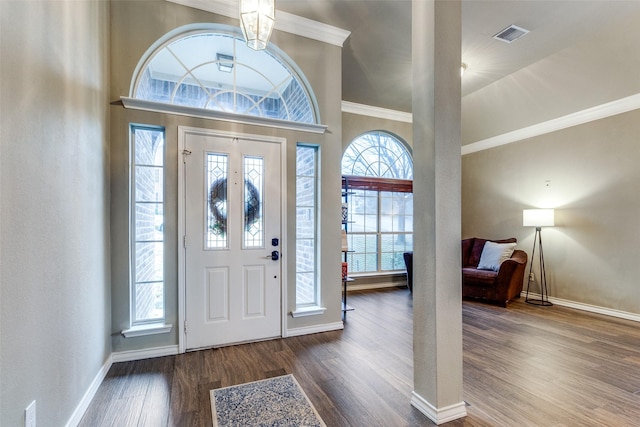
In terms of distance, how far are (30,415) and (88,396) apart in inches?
31.8

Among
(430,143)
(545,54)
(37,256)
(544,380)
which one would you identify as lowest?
(544,380)

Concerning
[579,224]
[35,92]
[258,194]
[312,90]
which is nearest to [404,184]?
[579,224]

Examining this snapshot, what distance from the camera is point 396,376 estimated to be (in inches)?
94.8

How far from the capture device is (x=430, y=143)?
6.31 feet

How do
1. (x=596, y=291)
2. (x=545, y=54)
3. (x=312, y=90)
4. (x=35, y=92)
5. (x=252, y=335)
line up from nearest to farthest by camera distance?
(x=35, y=92), (x=252, y=335), (x=312, y=90), (x=545, y=54), (x=596, y=291)

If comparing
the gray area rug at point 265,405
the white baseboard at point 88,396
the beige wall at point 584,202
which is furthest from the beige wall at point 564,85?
the white baseboard at point 88,396

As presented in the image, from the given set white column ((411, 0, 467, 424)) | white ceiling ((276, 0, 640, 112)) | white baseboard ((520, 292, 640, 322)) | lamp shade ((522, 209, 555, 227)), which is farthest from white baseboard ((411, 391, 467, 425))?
lamp shade ((522, 209, 555, 227))

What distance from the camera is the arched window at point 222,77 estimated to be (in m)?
2.92

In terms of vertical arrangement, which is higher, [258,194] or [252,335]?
[258,194]

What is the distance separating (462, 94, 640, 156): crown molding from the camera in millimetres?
3884

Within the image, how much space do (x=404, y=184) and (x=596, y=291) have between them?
3.25 metres

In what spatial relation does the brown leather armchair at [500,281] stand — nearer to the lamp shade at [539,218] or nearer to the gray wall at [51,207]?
the lamp shade at [539,218]

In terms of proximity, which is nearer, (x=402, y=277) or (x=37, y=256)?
(x=37, y=256)

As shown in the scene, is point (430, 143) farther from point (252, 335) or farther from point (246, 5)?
point (252, 335)
